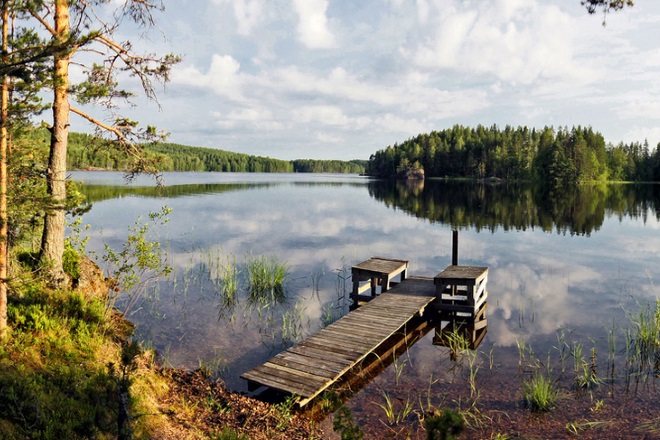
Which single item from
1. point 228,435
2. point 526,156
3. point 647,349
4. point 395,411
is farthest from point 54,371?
point 526,156

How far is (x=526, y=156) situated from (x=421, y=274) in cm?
10610

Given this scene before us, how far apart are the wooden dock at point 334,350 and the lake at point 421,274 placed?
2.53 ft

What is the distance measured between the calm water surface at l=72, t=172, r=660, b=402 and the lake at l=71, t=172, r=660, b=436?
8 centimetres

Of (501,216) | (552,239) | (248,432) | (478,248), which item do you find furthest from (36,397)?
(501,216)

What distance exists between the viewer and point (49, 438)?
5.28 metres

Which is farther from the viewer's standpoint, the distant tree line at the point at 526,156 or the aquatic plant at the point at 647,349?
the distant tree line at the point at 526,156

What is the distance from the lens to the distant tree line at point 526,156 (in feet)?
320

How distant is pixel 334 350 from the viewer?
32.0ft

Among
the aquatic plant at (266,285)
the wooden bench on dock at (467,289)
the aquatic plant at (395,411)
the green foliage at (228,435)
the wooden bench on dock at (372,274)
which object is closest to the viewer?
the green foliage at (228,435)

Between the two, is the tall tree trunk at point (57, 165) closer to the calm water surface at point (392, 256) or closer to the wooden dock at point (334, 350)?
the calm water surface at point (392, 256)

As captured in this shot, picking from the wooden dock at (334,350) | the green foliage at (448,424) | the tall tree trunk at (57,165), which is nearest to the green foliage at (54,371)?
the tall tree trunk at (57,165)

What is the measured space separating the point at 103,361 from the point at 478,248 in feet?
72.1

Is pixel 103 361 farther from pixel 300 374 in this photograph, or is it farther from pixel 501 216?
pixel 501 216

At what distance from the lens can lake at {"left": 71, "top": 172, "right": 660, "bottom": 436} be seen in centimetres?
1032
